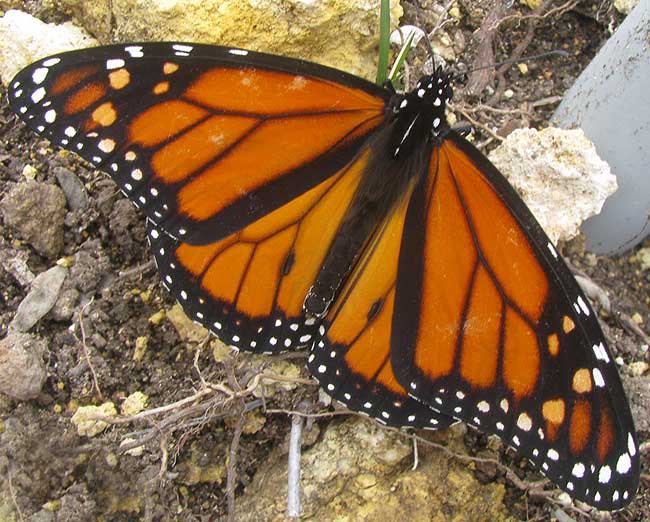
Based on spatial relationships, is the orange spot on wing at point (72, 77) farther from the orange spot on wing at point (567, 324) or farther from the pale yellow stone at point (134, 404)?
the orange spot on wing at point (567, 324)

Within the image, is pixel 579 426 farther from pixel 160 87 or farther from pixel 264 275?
pixel 160 87

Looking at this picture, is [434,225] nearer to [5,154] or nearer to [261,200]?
[261,200]

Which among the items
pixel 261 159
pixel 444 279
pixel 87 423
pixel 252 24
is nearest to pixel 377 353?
pixel 444 279

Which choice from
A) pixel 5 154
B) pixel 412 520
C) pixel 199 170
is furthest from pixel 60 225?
pixel 412 520

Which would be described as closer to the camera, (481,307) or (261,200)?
(481,307)

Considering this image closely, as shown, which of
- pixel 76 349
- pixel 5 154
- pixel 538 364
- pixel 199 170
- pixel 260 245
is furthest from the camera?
pixel 5 154

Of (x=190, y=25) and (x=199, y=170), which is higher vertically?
(x=190, y=25)

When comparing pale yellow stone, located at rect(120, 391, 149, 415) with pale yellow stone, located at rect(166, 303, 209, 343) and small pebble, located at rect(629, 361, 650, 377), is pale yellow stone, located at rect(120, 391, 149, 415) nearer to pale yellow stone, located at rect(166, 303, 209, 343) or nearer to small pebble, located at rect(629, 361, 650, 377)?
pale yellow stone, located at rect(166, 303, 209, 343)

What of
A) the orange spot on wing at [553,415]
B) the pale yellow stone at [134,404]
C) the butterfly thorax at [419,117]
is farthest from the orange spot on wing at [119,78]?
the orange spot on wing at [553,415]
